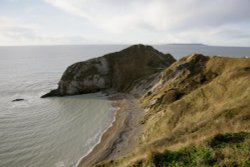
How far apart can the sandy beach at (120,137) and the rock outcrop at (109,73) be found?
71.4 feet

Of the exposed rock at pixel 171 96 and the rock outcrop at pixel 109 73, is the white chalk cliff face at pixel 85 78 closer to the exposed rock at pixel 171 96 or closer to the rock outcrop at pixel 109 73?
the rock outcrop at pixel 109 73

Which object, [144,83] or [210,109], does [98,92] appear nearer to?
[144,83]

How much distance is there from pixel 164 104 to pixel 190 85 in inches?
285

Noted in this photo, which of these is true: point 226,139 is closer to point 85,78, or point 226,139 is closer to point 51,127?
point 51,127

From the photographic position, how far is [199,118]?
39156 millimetres

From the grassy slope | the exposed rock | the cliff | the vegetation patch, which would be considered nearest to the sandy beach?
the cliff

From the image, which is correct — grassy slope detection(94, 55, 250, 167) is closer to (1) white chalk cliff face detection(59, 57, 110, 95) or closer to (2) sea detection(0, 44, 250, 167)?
(2) sea detection(0, 44, 250, 167)

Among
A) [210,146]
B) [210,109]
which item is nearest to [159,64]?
[210,109]

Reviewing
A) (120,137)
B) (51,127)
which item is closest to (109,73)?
(51,127)

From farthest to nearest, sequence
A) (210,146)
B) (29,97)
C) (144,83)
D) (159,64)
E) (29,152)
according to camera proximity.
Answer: (159,64) → (29,97) → (144,83) → (29,152) → (210,146)

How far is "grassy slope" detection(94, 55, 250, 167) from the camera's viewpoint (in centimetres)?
1700

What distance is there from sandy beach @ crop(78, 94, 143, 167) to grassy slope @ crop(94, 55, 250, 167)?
6.71 ft

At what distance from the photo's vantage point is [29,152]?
41438 mm

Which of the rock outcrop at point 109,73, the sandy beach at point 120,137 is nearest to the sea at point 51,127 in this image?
the sandy beach at point 120,137
